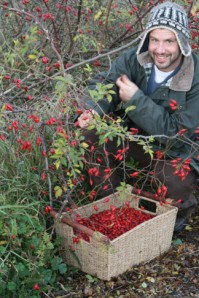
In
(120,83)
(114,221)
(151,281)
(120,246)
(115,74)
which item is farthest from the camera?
(115,74)

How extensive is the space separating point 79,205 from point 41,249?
61 cm

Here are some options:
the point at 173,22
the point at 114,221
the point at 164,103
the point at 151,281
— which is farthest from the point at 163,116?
the point at 151,281

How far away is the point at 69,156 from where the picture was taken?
2488 mm

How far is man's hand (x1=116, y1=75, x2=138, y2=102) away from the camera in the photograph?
3.01m

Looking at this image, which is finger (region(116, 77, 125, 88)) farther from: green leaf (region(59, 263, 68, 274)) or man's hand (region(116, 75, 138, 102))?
green leaf (region(59, 263, 68, 274))

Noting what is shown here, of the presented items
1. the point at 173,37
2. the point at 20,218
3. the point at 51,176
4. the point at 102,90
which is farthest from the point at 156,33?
the point at 20,218

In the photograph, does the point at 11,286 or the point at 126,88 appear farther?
the point at 126,88

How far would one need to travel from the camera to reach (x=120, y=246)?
8.91 feet

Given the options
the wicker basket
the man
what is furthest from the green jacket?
the wicker basket

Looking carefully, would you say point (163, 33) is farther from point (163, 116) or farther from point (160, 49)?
point (163, 116)

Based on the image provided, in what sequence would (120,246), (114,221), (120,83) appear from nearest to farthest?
(120,246)
(114,221)
(120,83)

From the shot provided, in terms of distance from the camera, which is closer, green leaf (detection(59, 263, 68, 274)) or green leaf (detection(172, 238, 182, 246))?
green leaf (detection(59, 263, 68, 274))

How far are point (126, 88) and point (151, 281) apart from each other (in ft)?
3.83

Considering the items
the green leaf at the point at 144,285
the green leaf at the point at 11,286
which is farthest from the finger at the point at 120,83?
the green leaf at the point at 11,286
